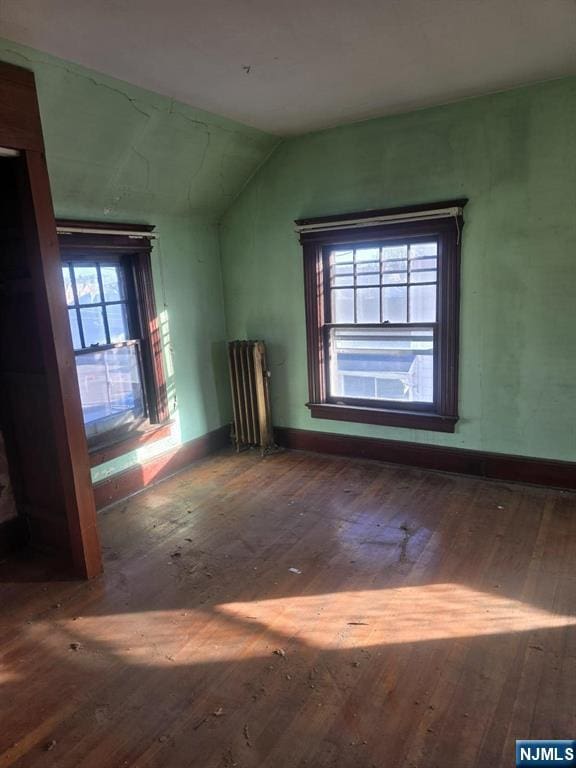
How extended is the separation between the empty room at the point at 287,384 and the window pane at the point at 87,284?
23mm

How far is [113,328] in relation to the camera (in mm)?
4164

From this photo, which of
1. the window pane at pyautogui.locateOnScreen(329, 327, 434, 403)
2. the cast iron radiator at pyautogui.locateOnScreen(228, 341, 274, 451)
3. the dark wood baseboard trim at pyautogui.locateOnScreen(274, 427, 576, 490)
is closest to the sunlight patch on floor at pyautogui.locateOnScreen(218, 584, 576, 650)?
the dark wood baseboard trim at pyautogui.locateOnScreen(274, 427, 576, 490)

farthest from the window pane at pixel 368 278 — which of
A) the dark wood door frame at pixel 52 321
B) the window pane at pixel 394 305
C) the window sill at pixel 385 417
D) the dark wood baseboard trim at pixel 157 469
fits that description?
the dark wood door frame at pixel 52 321

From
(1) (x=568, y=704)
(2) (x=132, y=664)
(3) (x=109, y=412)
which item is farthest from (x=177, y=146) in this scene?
(1) (x=568, y=704)

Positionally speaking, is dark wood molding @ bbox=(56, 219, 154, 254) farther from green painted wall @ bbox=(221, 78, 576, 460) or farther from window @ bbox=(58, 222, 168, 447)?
green painted wall @ bbox=(221, 78, 576, 460)

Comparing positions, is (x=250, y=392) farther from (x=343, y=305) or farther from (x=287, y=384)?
(x=343, y=305)

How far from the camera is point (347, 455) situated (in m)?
4.81

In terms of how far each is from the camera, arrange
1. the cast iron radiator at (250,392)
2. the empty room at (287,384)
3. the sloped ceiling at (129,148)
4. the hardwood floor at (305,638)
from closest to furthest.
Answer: the hardwood floor at (305,638), the empty room at (287,384), the sloped ceiling at (129,148), the cast iron radiator at (250,392)

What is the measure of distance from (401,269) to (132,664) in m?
3.35

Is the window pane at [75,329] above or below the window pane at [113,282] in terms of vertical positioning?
below

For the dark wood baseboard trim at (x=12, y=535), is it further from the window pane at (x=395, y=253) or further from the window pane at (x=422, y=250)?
the window pane at (x=422, y=250)

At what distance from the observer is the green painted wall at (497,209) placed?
141 inches

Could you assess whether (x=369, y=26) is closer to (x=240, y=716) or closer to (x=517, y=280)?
(x=517, y=280)

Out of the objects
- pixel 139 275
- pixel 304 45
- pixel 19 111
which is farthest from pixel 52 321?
pixel 304 45
